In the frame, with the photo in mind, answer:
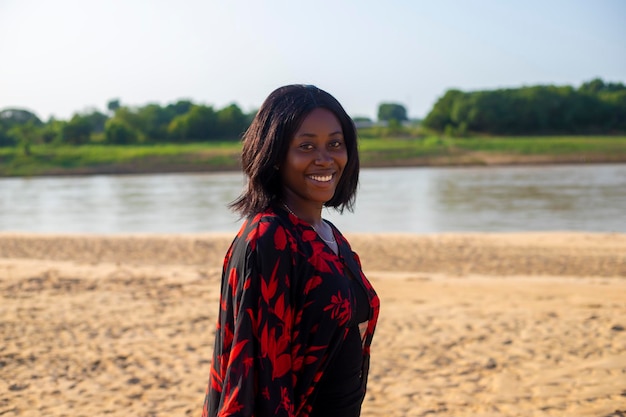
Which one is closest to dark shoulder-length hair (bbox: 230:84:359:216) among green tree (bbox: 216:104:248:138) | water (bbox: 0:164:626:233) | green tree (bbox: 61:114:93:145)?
water (bbox: 0:164:626:233)

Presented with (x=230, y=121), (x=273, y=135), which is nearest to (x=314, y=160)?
(x=273, y=135)

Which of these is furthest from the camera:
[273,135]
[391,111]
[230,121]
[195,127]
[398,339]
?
[391,111]

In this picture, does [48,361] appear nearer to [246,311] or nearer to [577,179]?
[246,311]

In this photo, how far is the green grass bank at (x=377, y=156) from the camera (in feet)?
143

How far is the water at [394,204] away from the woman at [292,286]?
589 inches

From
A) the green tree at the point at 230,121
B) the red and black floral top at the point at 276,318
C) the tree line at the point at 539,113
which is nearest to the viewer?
the red and black floral top at the point at 276,318

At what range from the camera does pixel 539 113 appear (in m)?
59.1

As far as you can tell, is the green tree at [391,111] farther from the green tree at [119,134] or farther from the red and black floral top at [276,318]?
the red and black floral top at [276,318]

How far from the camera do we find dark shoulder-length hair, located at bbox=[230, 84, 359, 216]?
1884 millimetres

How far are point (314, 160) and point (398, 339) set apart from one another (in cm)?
460

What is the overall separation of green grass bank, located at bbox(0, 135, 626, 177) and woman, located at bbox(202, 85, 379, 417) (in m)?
40.2

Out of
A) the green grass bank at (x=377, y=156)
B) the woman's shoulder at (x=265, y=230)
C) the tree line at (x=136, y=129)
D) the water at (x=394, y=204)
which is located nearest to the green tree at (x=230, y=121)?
the tree line at (x=136, y=129)

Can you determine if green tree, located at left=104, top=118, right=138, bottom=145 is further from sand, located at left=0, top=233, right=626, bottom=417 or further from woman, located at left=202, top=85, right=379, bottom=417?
woman, located at left=202, top=85, right=379, bottom=417

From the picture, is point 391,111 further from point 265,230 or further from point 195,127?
point 265,230
